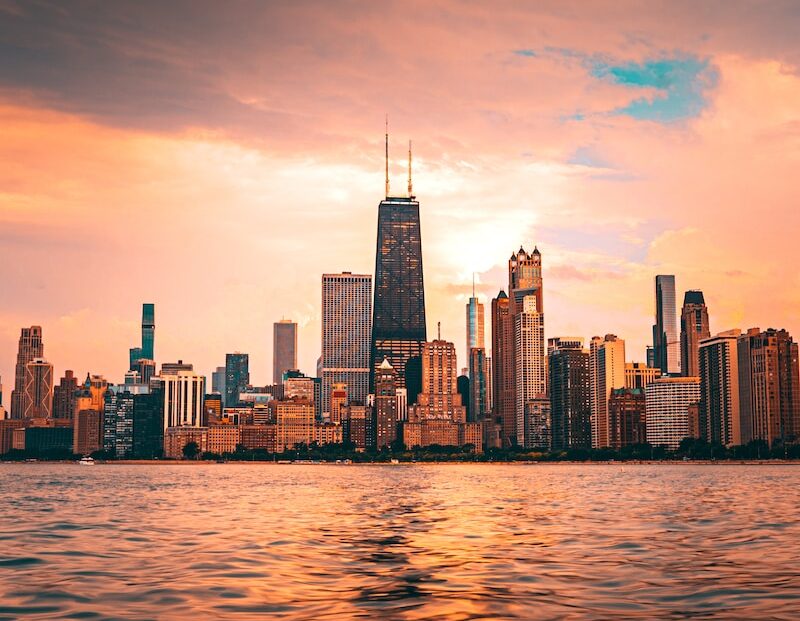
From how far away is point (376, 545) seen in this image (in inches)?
2224

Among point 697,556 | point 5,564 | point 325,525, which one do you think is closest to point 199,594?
point 5,564

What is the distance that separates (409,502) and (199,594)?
71265 millimetres

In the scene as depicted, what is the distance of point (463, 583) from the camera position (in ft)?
134

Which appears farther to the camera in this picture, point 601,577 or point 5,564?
point 5,564

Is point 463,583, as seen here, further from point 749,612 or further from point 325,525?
point 325,525

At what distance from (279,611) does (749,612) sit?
591 inches

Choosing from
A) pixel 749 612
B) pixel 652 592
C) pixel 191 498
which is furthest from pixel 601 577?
pixel 191 498

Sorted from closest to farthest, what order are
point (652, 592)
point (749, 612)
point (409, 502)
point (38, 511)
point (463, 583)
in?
point (749, 612)
point (652, 592)
point (463, 583)
point (38, 511)
point (409, 502)

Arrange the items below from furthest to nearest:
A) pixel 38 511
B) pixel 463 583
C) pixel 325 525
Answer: pixel 38 511
pixel 325 525
pixel 463 583

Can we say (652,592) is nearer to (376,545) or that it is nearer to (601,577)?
(601,577)

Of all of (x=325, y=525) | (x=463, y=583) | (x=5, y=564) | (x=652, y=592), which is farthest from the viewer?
(x=325, y=525)

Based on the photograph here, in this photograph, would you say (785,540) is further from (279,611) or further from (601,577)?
(279,611)

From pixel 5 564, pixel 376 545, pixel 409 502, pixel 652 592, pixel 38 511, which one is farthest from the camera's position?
pixel 409 502

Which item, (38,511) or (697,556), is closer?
(697,556)
